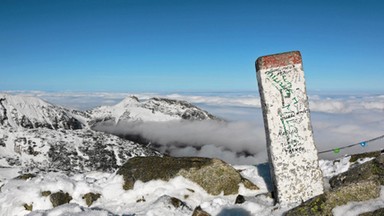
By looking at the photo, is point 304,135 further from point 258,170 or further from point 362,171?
point 258,170

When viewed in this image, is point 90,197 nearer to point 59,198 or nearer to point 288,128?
point 59,198

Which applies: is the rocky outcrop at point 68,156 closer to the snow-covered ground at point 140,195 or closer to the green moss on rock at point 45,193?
the snow-covered ground at point 140,195

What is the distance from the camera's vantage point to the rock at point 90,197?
1322 cm

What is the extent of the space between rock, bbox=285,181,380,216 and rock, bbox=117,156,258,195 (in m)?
5.94

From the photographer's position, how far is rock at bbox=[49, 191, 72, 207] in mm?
12859

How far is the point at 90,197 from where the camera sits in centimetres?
1330

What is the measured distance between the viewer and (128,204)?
41.2 ft

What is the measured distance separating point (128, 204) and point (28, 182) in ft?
16.0

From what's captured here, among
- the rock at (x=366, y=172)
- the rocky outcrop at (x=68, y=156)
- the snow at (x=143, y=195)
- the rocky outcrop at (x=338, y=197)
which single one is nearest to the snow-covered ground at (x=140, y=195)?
the snow at (x=143, y=195)

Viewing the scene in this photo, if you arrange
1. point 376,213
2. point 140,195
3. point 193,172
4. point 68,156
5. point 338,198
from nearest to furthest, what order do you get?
point 376,213, point 338,198, point 140,195, point 193,172, point 68,156

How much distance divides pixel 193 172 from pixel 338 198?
7.45 metres

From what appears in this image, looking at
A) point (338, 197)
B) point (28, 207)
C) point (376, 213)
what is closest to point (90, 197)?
point (28, 207)

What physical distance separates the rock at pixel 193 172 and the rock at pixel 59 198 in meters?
2.31

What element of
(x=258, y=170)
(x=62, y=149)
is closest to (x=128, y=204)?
(x=258, y=170)
